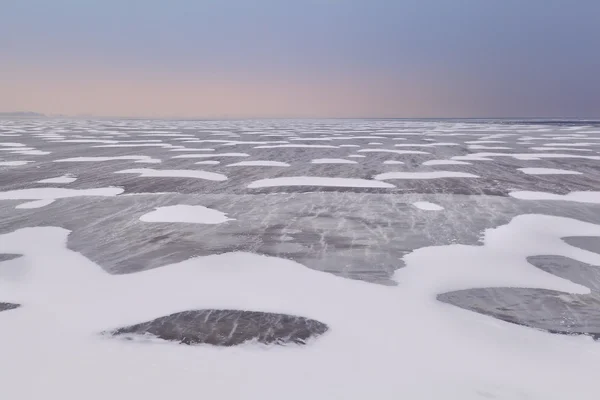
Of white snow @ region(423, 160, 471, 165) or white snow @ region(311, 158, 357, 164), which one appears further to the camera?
white snow @ region(311, 158, 357, 164)

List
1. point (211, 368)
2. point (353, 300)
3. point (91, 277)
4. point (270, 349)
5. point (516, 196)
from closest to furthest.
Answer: point (211, 368) < point (270, 349) < point (353, 300) < point (91, 277) < point (516, 196)


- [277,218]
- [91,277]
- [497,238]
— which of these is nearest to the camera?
[91,277]

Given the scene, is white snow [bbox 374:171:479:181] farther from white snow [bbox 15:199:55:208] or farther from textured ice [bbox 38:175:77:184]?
textured ice [bbox 38:175:77:184]

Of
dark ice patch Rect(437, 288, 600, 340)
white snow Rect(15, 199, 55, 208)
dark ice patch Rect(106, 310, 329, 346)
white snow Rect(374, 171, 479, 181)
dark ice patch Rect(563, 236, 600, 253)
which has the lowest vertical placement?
white snow Rect(15, 199, 55, 208)

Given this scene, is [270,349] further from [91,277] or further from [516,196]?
[516,196]

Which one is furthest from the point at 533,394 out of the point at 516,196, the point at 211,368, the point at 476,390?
the point at 516,196

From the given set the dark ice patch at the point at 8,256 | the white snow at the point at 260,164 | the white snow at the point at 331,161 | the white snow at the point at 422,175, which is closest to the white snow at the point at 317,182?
the white snow at the point at 422,175

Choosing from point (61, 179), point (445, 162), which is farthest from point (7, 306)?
point (445, 162)

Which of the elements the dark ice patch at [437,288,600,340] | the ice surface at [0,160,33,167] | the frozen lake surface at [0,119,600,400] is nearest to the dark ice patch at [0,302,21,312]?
the frozen lake surface at [0,119,600,400]
